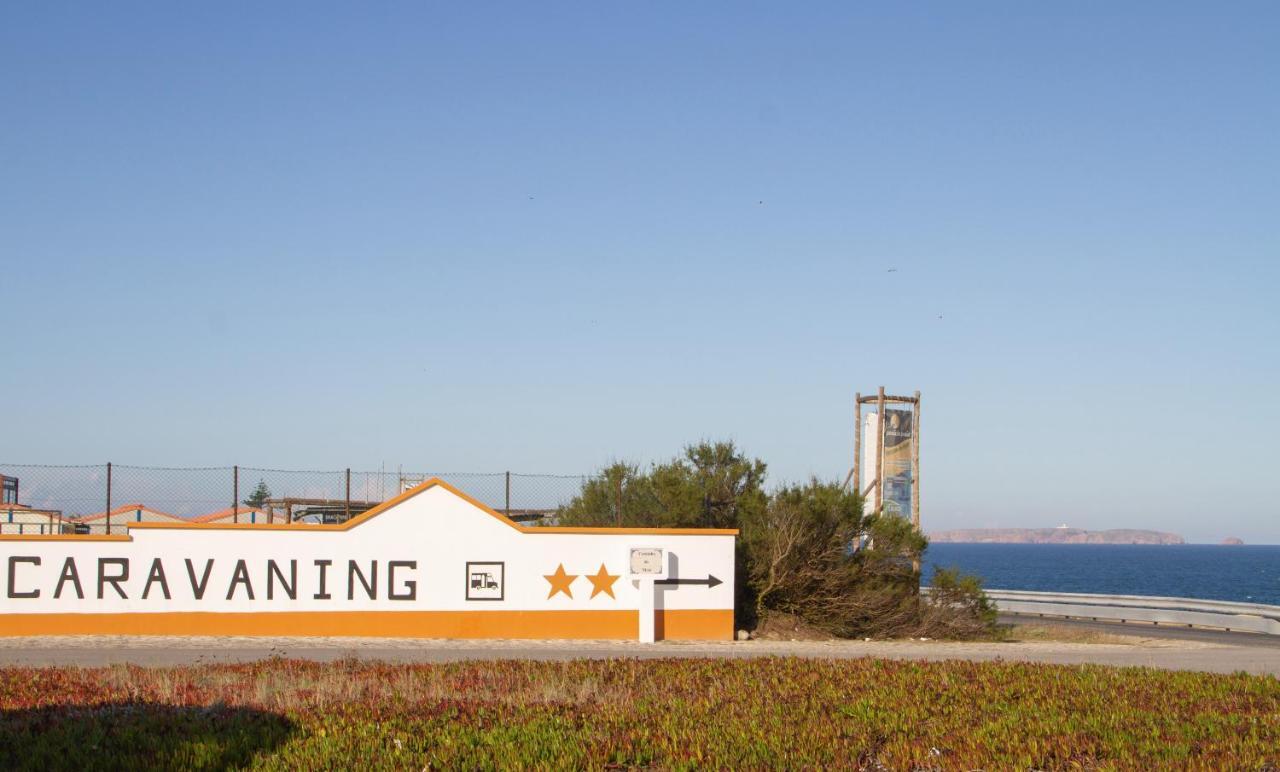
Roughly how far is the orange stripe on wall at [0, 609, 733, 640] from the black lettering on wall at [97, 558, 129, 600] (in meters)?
0.39

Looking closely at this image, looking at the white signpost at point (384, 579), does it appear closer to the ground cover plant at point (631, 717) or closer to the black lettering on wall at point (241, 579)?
the black lettering on wall at point (241, 579)

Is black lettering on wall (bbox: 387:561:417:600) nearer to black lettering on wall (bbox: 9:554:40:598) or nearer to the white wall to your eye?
the white wall

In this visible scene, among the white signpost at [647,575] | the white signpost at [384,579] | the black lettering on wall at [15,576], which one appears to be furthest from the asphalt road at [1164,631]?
the black lettering on wall at [15,576]

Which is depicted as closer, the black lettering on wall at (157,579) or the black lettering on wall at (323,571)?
the black lettering on wall at (157,579)

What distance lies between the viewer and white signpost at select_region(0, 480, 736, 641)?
800 inches

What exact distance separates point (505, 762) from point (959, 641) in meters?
18.1

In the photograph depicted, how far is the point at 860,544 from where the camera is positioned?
27.4 metres

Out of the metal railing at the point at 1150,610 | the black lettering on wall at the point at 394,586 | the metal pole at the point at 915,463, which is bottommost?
the metal railing at the point at 1150,610

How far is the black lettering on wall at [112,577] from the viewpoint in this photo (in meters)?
20.4

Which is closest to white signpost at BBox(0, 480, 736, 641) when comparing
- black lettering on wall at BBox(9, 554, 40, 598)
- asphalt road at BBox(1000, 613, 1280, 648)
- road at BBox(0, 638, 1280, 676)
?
black lettering on wall at BBox(9, 554, 40, 598)

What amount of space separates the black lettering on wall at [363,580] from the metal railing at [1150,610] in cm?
2009

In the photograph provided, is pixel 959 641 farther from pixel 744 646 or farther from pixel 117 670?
pixel 117 670

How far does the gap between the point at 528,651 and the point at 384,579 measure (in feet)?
11.4

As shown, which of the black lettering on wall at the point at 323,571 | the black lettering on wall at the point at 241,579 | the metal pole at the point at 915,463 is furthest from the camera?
the metal pole at the point at 915,463
